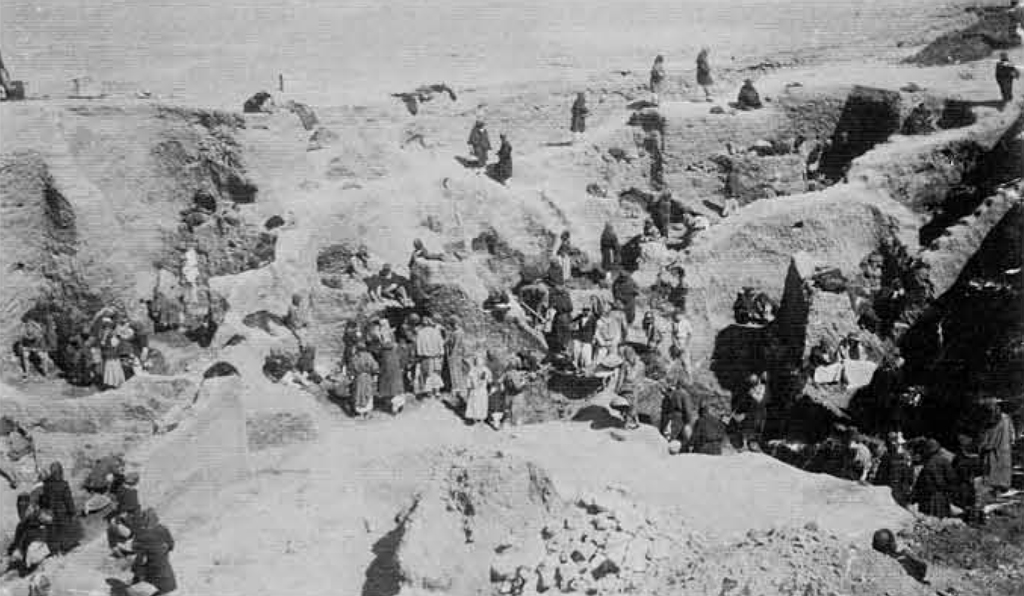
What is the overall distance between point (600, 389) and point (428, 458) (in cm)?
333

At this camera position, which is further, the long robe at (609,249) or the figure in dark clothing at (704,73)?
the figure in dark clothing at (704,73)

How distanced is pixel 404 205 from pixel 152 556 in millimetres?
9216

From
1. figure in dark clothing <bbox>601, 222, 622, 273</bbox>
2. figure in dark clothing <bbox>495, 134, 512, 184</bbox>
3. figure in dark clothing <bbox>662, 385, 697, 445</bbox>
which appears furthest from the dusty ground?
figure in dark clothing <bbox>601, 222, 622, 273</bbox>

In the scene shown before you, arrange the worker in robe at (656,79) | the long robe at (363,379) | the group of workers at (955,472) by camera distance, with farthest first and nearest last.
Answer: the worker in robe at (656,79), the long robe at (363,379), the group of workers at (955,472)

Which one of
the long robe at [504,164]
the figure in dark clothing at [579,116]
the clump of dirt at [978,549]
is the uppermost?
the figure in dark clothing at [579,116]

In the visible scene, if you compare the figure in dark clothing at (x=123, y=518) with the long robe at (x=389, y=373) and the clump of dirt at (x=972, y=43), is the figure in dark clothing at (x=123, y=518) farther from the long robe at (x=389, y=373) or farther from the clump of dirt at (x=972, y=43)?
the clump of dirt at (x=972, y=43)

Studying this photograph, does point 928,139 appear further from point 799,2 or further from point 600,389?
point 799,2

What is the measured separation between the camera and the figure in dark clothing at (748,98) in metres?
22.6

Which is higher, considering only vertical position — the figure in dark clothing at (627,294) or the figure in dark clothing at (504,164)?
the figure in dark clothing at (504,164)

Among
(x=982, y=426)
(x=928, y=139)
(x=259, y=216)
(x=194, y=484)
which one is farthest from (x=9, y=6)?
(x=982, y=426)

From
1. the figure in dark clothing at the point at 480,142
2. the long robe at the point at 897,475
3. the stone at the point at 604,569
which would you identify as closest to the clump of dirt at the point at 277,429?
the stone at the point at 604,569

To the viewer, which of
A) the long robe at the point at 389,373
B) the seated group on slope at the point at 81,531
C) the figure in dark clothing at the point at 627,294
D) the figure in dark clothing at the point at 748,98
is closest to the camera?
the seated group on slope at the point at 81,531

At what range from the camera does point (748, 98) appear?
74.3 ft

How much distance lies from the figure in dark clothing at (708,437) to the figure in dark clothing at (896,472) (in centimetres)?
198
